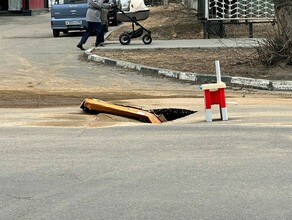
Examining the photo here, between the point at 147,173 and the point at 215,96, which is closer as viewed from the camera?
the point at 147,173

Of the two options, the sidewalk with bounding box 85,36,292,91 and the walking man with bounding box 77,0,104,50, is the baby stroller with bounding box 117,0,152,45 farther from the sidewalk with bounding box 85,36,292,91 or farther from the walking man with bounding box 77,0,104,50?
the walking man with bounding box 77,0,104,50

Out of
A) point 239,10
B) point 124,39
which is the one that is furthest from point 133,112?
point 239,10

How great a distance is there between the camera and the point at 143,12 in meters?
18.8

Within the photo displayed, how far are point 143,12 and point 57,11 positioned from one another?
5.33m

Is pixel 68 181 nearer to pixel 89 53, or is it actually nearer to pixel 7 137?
pixel 7 137

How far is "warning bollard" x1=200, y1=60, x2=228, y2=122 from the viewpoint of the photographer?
8000 mm

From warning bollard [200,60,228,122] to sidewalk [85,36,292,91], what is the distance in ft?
11.7

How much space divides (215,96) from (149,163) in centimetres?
238

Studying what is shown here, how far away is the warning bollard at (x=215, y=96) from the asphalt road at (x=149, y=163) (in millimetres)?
181

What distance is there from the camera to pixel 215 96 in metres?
8.22

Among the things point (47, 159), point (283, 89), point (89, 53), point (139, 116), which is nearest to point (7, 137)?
point (47, 159)

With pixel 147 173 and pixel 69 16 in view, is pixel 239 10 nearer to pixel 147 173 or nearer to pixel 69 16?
pixel 69 16

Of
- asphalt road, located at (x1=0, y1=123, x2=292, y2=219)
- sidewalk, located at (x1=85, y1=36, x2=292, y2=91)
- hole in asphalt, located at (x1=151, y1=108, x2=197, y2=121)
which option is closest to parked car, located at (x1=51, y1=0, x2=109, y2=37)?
sidewalk, located at (x1=85, y1=36, x2=292, y2=91)

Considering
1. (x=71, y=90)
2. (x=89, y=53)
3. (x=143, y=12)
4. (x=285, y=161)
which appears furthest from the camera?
(x=143, y=12)
